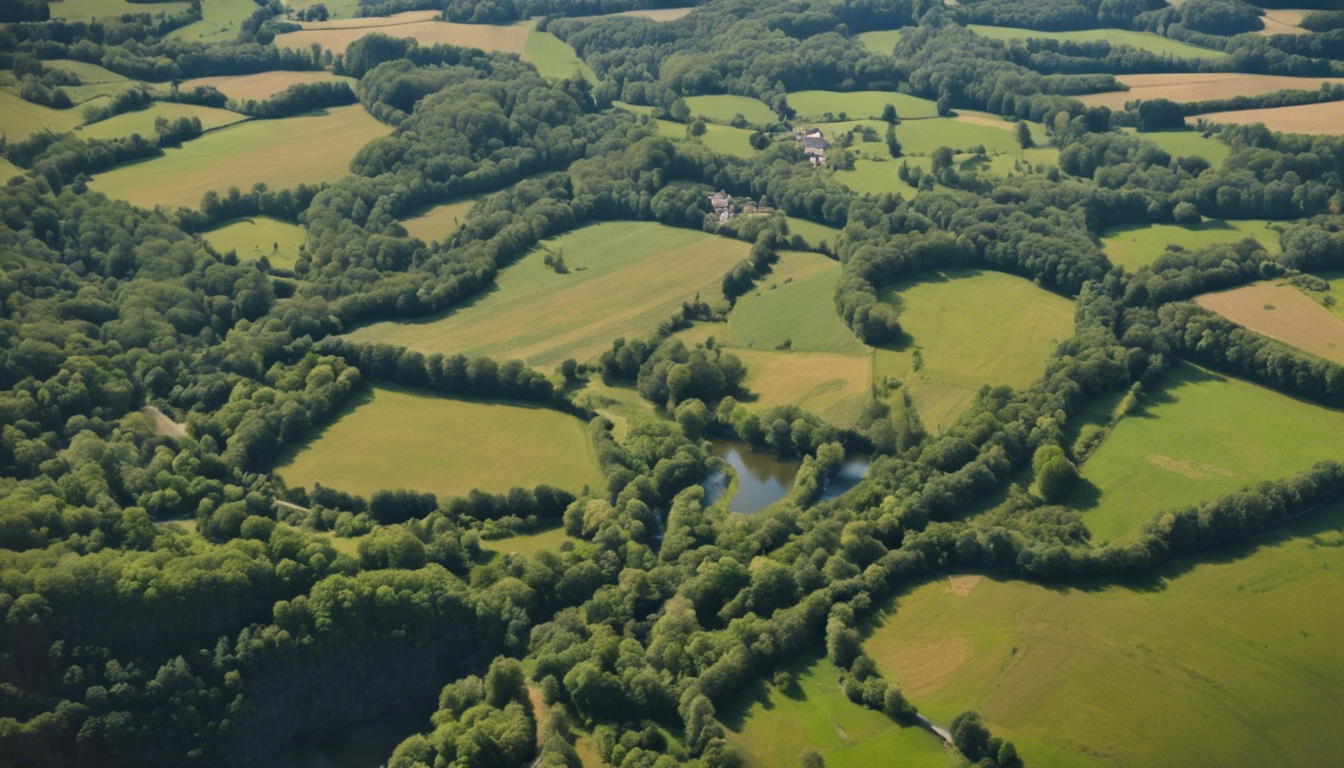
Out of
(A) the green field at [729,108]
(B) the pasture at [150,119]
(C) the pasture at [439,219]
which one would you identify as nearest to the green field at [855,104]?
(A) the green field at [729,108]

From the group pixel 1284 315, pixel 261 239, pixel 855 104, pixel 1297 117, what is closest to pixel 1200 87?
pixel 1297 117

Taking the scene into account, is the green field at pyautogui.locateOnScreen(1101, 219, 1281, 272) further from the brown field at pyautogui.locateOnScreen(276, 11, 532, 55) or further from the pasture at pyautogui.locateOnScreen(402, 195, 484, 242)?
the brown field at pyautogui.locateOnScreen(276, 11, 532, 55)

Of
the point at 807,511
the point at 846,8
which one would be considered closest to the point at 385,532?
the point at 807,511

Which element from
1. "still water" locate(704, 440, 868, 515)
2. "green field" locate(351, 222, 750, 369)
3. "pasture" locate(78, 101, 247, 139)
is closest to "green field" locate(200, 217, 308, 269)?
"green field" locate(351, 222, 750, 369)

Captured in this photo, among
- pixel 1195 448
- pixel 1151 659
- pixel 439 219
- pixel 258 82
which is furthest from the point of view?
pixel 258 82

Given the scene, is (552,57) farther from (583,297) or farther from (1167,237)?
(1167,237)

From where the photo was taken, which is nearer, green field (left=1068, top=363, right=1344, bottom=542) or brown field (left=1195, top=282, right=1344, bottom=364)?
green field (left=1068, top=363, right=1344, bottom=542)
